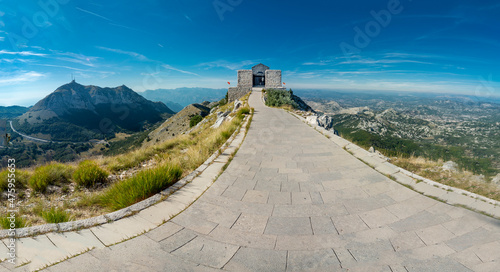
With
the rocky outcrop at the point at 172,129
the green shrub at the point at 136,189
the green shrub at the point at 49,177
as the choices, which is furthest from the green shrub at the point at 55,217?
the rocky outcrop at the point at 172,129

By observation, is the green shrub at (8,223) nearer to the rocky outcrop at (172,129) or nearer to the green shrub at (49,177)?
the green shrub at (49,177)

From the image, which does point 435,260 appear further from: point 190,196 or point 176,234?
point 190,196

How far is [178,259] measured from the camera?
2.68 meters

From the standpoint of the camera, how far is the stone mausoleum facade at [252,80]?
40.4 meters

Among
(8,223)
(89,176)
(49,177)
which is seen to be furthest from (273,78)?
(8,223)

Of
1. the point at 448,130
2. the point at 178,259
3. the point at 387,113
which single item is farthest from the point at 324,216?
the point at 387,113

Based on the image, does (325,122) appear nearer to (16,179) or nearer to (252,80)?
(16,179)

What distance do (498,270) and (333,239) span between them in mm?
2022

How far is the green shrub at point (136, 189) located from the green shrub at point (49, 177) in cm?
265

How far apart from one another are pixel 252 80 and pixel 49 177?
38778 millimetres

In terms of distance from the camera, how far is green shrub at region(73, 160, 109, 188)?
5656 millimetres

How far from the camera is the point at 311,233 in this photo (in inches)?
129

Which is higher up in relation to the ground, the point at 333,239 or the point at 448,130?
the point at 333,239

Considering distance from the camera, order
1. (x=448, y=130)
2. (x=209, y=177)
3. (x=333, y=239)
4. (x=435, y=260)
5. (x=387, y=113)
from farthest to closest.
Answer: (x=387, y=113), (x=448, y=130), (x=209, y=177), (x=333, y=239), (x=435, y=260)
